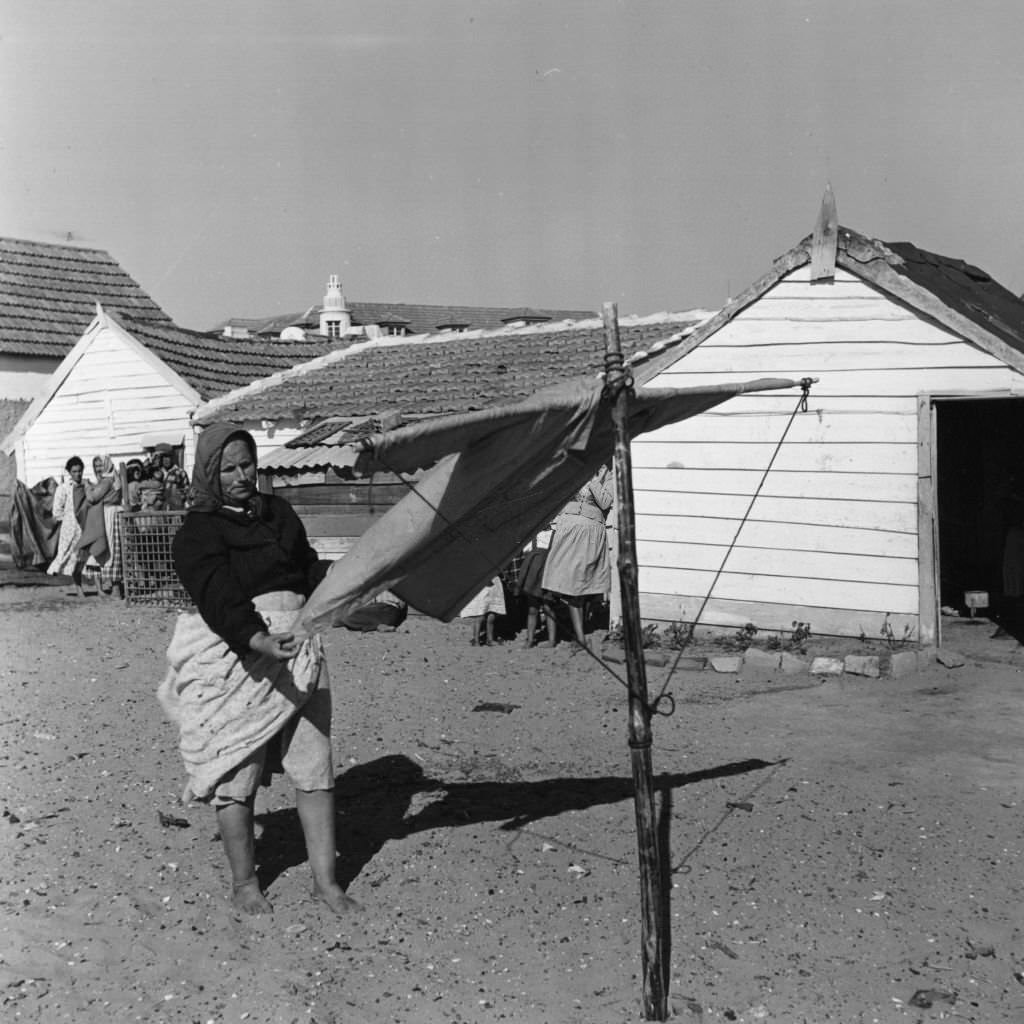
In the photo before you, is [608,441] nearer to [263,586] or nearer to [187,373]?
[263,586]

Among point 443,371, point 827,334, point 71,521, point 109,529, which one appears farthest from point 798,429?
point 71,521

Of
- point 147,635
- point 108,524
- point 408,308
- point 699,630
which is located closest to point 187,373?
point 108,524

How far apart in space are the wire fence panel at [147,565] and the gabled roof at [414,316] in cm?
5278

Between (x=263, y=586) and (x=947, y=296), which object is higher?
(x=947, y=296)

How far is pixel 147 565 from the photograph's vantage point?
1479 cm

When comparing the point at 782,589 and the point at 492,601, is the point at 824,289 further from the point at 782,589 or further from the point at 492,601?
the point at 492,601

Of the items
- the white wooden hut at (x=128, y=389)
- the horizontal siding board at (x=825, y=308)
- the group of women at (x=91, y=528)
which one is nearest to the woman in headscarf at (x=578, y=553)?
the horizontal siding board at (x=825, y=308)

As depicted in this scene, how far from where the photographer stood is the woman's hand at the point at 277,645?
4242 millimetres

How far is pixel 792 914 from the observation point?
4633mm

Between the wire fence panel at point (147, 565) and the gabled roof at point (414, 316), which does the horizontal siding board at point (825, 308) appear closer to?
the wire fence panel at point (147, 565)

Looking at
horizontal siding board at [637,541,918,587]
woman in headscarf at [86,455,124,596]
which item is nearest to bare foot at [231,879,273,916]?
horizontal siding board at [637,541,918,587]

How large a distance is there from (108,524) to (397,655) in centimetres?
635

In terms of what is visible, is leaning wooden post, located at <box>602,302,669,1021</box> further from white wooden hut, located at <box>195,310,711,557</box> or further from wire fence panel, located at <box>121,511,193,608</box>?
wire fence panel, located at <box>121,511,193,608</box>

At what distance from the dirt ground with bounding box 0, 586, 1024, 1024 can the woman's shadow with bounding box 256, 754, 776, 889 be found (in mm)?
23
